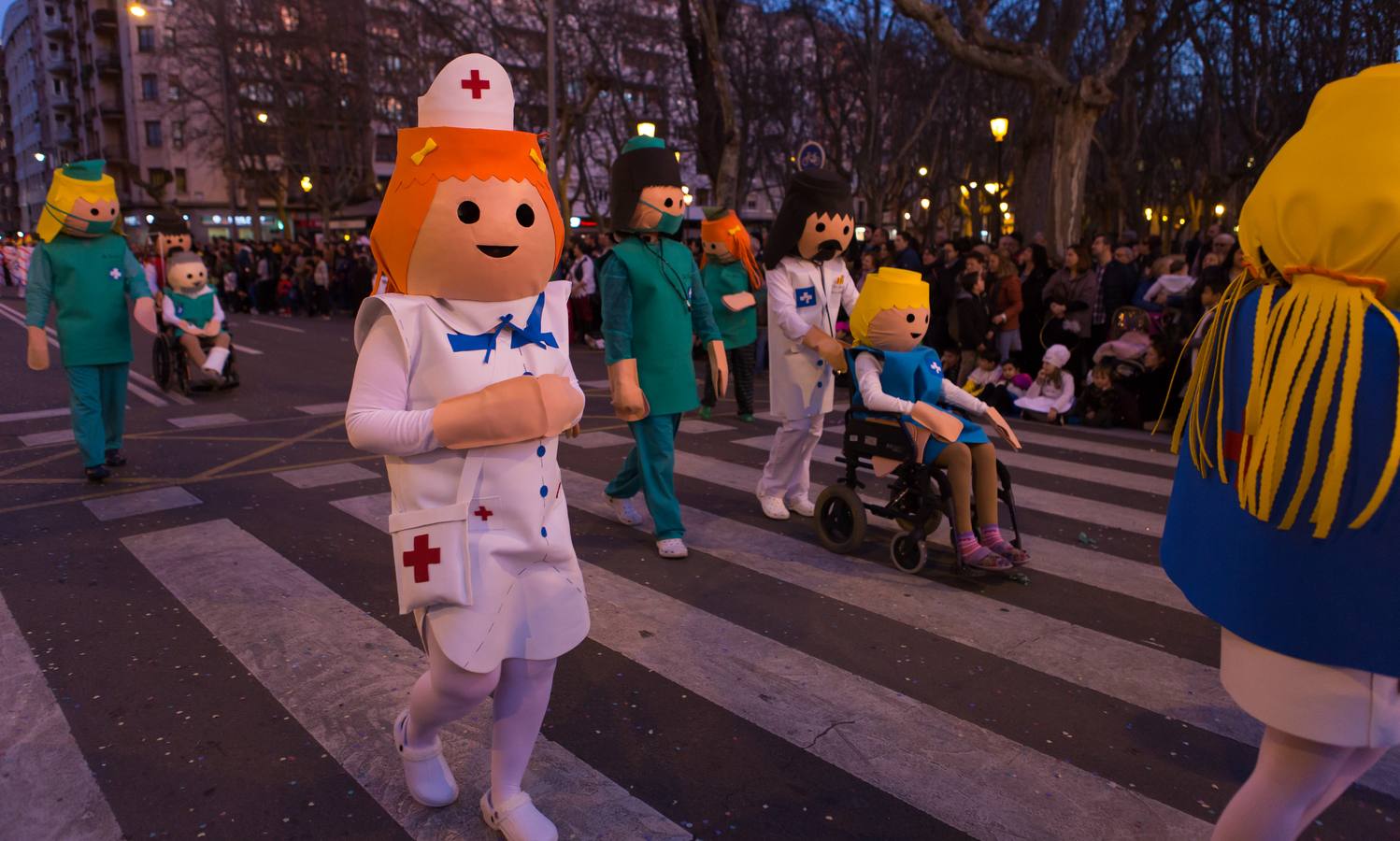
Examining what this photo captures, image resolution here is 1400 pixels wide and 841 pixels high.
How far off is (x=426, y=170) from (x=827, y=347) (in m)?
3.32

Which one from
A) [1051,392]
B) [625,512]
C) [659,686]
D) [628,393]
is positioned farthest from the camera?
[1051,392]

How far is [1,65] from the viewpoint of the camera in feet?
316

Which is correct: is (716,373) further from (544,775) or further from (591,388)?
(591,388)

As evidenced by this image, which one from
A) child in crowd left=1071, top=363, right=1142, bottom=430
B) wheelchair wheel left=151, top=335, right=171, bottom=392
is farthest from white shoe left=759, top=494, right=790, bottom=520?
wheelchair wheel left=151, top=335, right=171, bottom=392

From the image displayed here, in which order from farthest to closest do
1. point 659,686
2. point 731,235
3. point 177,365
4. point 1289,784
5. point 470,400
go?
point 177,365, point 731,235, point 659,686, point 470,400, point 1289,784

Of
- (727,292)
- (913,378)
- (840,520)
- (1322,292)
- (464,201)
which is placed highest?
(464,201)

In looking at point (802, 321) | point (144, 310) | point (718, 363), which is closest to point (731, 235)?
point (802, 321)

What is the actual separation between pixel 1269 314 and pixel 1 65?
12151 cm

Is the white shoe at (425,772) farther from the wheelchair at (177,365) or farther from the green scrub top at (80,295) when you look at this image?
the wheelchair at (177,365)

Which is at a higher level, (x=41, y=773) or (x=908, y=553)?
(x=908, y=553)

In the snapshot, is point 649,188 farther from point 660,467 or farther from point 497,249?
point 497,249

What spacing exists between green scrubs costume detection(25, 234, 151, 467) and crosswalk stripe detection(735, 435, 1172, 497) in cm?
460

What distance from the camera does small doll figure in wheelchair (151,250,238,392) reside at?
35.0 ft

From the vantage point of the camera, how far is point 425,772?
2936mm
